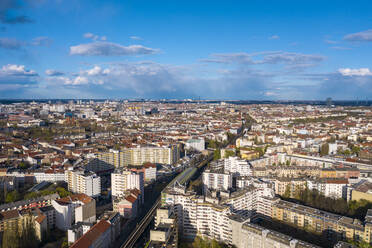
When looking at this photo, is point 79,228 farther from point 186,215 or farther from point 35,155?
point 35,155

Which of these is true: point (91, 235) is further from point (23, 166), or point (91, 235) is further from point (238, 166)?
point (23, 166)

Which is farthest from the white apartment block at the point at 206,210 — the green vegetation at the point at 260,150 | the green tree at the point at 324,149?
the green tree at the point at 324,149

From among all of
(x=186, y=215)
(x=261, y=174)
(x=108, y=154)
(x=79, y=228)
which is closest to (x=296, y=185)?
(x=261, y=174)

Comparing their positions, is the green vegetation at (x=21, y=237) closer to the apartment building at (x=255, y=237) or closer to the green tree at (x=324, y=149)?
the apartment building at (x=255, y=237)

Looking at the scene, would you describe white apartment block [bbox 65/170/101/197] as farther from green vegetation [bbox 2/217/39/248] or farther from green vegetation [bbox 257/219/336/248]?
green vegetation [bbox 257/219/336/248]

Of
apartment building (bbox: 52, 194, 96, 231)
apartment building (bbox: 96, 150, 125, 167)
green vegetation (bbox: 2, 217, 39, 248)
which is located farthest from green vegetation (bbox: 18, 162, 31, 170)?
green vegetation (bbox: 2, 217, 39, 248)
